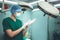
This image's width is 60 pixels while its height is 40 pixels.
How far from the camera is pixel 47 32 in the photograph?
8.50 feet

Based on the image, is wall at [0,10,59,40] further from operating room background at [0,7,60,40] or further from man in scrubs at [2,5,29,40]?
man in scrubs at [2,5,29,40]

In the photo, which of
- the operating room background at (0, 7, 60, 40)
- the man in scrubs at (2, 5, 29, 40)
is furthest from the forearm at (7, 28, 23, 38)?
the operating room background at (0, 7, 60, 40)

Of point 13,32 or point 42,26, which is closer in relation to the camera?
point 13,32

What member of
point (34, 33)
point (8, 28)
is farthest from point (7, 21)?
point (34, 33)

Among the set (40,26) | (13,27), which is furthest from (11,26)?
(40,26)

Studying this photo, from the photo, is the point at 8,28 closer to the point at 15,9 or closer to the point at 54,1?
the point at 15,9

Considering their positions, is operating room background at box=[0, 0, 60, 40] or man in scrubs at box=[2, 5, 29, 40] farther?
operating room background at box=[0, 0, 60, 40]

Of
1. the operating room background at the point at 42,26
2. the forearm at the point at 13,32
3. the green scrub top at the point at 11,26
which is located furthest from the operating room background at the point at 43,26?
the forearm at the point at 13,32

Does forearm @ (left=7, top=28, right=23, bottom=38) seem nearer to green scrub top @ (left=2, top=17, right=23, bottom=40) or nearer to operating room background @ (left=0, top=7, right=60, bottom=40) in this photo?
green scrub top @ (left=2, top=17, right=23, bottom=40)

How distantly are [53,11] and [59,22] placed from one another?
0.64 metres

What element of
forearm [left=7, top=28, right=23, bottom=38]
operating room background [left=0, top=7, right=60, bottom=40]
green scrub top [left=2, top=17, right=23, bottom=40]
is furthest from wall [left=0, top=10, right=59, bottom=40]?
forearm [left=7, top=28, right=23, bottom=38]

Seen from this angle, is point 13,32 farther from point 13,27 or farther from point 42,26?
point 42,26

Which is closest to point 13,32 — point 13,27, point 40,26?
point 13,27

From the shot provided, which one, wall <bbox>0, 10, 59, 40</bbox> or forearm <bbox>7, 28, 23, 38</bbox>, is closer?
forearm <bbox>7, 28, 23, 38</bbox>
